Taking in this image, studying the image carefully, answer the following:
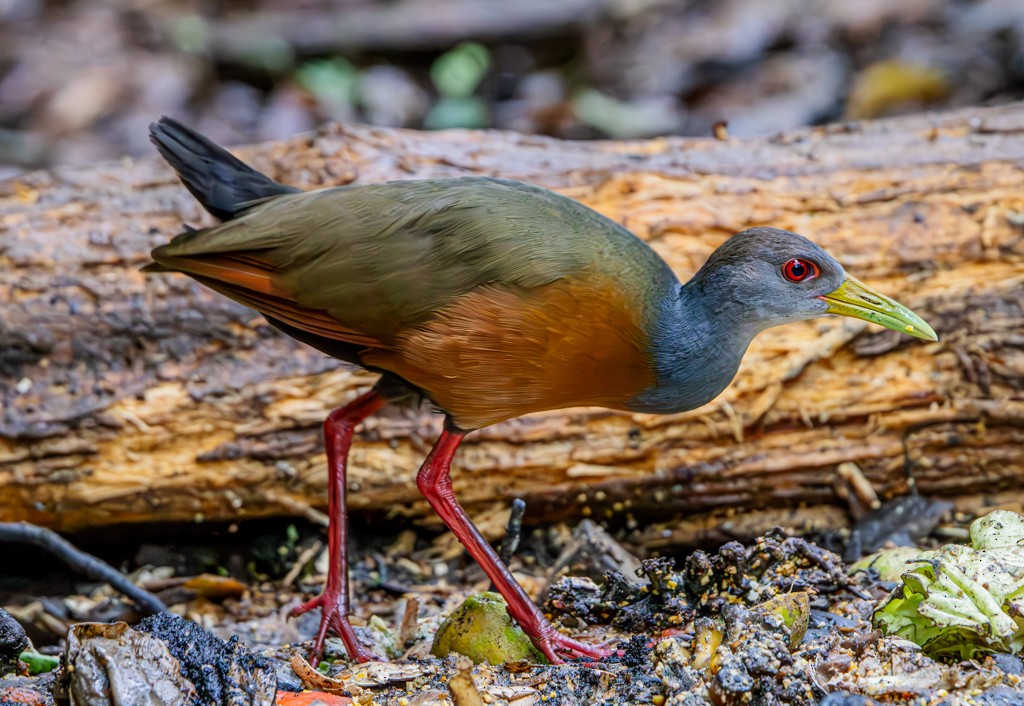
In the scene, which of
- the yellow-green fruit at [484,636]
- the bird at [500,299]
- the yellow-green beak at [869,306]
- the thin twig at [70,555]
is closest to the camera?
the yellow-green fruit at [484,636]

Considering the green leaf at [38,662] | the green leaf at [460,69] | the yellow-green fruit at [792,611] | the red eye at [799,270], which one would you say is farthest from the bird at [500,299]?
the green leaf at [460,69]

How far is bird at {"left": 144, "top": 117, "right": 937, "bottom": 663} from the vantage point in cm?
348

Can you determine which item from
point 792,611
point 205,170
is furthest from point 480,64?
point 792,611

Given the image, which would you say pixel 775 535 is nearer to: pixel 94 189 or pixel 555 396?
pixel 555 396

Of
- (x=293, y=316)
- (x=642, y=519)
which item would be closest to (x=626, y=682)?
(x=293, y=316)

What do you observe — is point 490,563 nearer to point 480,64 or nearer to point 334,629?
point 334,629

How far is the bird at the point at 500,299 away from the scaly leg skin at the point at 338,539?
0.05 feet

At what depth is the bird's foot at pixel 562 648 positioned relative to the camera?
3.38 meters

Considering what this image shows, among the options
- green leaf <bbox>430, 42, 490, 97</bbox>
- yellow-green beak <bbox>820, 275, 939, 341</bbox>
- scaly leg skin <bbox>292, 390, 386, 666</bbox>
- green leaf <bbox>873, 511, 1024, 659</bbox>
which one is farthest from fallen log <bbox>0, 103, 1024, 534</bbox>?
green leaf <bbox>430, 42, 490, 97</bbox>

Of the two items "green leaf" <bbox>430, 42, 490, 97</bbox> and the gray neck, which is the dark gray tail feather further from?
"green leaf" <bbox>430, 42, 490, 97</bbox>

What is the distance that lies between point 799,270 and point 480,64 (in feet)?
15.6

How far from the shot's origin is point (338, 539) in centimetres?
403

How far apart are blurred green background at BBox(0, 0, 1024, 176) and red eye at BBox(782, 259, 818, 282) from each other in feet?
12.3

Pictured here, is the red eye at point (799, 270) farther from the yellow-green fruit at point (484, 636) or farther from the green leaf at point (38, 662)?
the green leaf at point (38, 662)
